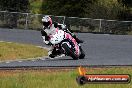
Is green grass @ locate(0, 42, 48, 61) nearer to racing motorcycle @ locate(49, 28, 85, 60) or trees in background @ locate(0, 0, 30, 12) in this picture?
racing motorcycle @ locate(49, 28, 85, 60)

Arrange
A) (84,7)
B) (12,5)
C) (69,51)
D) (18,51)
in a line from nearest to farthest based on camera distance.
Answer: (69,51)
(18,51)
(12,5)
(84,7)

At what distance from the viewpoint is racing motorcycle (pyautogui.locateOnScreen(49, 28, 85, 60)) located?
16859mm

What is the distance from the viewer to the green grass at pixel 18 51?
20391 mm

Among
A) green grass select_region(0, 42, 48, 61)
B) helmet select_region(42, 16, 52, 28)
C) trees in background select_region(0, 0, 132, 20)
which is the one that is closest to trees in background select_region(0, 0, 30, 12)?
trees in background select_region(0, 0, 132, 20)

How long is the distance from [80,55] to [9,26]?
63.6 ft

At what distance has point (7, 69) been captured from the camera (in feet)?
43.0

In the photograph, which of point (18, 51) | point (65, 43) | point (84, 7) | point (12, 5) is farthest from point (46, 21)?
point (84, 7)

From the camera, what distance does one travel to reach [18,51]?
2238cm

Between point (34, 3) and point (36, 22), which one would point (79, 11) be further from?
point (34, 3)

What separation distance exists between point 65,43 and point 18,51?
578 cm

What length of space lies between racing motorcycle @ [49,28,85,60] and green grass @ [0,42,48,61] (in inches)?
119

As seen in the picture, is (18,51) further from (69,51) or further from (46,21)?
(46,21)


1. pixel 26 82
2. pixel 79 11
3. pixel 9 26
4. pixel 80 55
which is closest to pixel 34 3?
pixel 79 11

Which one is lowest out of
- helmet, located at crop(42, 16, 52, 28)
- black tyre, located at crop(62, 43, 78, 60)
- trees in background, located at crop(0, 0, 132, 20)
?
trees in background, located at crop(0, 0, 132, 20)
